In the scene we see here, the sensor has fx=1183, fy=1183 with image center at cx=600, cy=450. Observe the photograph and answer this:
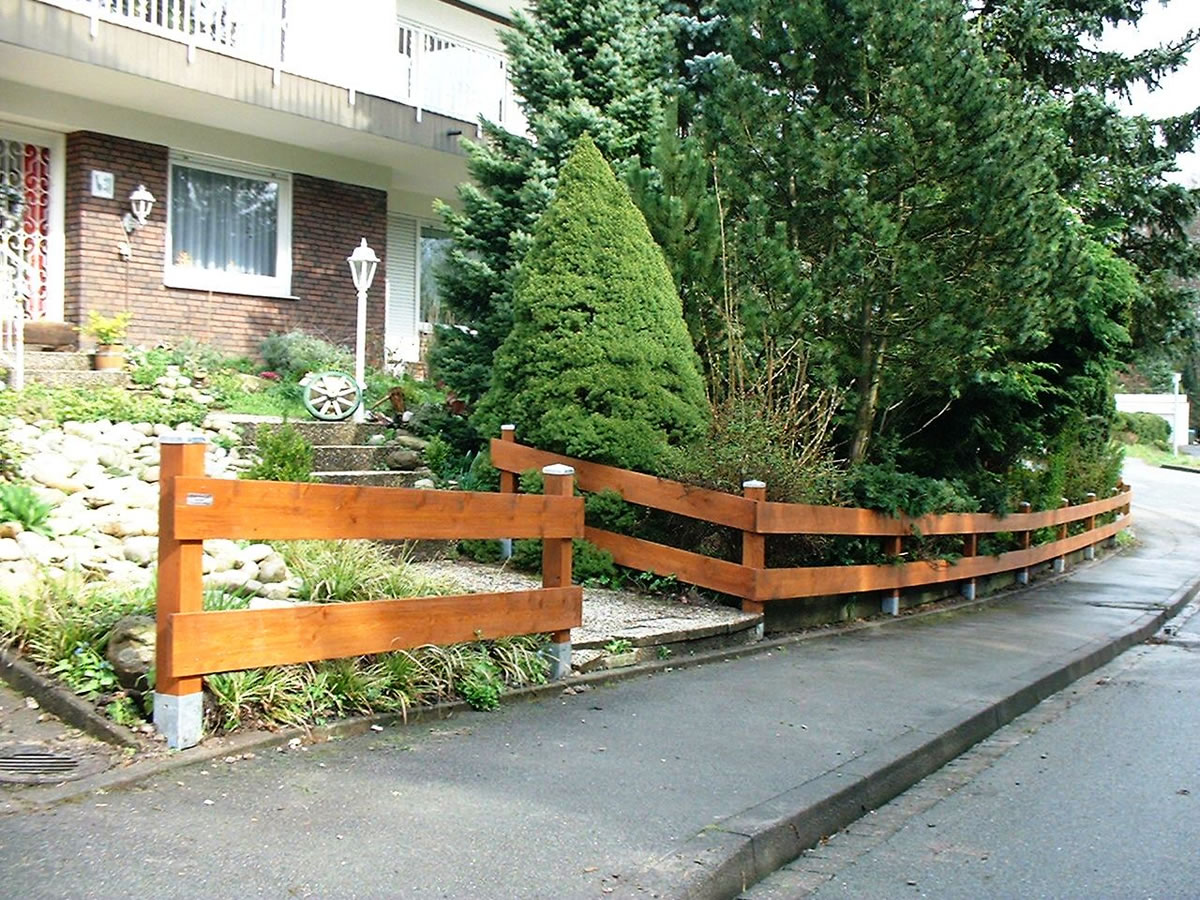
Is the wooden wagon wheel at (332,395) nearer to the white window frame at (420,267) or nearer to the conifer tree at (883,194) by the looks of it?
the conifer tree at (883,194)

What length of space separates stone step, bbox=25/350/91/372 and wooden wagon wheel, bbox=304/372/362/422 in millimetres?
2367

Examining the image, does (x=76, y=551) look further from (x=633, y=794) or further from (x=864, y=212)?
(x=864, y=212)

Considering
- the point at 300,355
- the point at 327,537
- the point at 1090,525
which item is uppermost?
the point at 300,355

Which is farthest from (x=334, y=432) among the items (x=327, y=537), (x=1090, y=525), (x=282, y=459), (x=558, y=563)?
(x=1090, y=525)

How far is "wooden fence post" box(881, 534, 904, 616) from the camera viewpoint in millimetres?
10891

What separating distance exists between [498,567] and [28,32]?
763cm

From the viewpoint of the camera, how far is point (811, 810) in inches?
198

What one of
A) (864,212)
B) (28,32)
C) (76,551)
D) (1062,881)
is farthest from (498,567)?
(28,32)

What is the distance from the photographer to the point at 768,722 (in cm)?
647

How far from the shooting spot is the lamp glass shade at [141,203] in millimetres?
14164

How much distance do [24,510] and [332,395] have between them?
15.8 feet

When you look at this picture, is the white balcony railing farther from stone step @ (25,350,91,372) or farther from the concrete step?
the concrete step

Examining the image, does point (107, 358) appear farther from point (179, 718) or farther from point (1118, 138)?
point (1118, 138)

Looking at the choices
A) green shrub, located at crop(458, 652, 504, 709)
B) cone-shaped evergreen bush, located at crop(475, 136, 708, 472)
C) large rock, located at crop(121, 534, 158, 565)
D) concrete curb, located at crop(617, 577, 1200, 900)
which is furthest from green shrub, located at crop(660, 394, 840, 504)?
large rock, located at crop(121, 534, 158, 565)
